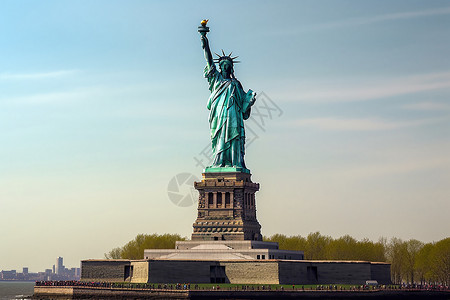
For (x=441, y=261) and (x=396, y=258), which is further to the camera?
(x=396, y=258)

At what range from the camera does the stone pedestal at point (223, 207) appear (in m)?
95.2

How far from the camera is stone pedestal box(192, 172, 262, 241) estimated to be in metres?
95.2

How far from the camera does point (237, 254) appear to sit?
89.1 meters

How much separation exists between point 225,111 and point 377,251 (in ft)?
112

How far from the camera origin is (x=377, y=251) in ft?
388

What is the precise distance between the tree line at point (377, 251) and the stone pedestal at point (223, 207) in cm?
A: 2337

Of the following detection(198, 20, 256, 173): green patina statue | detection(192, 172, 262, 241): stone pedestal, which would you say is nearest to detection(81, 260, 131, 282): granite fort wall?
detection(192, 172, 262, 241): stone pedestal

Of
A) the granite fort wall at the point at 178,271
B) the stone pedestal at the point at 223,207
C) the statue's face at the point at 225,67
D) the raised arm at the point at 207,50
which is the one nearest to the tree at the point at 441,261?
the stone pedestal at the point at 223,207

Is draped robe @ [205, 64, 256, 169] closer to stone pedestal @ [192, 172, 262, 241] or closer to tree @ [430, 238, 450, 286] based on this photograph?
stone pedestal @ [192, 172, 262, 241]

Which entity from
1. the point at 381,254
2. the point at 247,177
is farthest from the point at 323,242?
the point at 247,177

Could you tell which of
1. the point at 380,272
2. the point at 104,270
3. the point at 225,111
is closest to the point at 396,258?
the point at 380,272

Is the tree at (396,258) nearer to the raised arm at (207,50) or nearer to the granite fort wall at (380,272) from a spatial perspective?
the granite fort wall at (380,272)

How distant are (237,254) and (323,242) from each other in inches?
1464

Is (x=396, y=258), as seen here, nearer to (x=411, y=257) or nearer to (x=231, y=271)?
(x=411, y=257)
